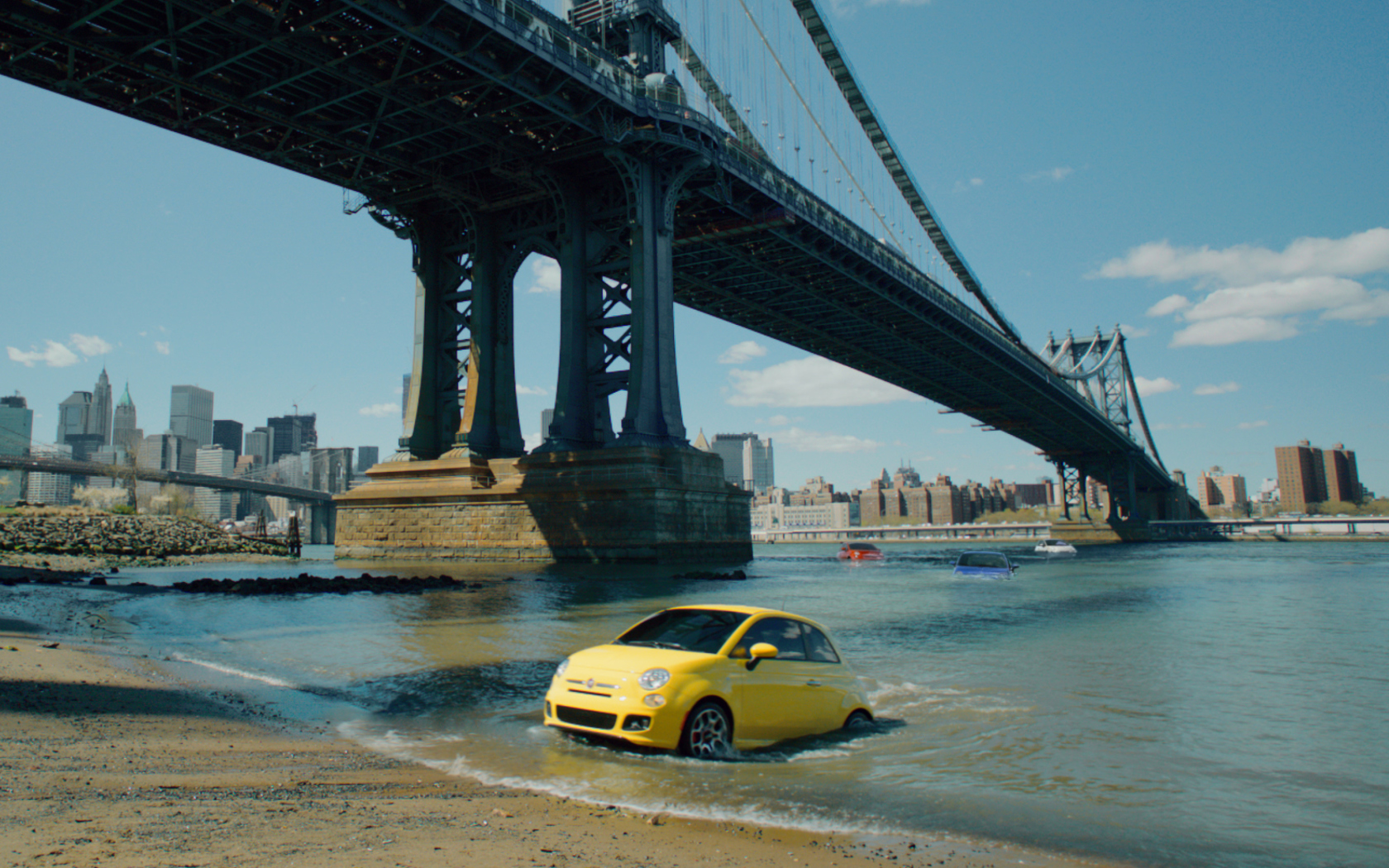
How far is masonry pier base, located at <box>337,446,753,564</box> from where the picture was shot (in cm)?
3238

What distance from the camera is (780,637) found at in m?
7.81

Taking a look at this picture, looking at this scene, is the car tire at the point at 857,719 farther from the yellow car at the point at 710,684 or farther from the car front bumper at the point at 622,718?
the car front bumper at the point at 622,718

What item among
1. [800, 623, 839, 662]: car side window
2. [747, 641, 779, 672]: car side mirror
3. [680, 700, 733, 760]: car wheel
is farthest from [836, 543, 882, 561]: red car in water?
[680, 700, 733, 760]: car wheel

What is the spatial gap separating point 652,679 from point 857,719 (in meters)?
2.51

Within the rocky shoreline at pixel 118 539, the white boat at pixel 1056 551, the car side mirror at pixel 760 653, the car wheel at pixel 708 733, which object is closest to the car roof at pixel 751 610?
the car side mirror at pixel 760 653

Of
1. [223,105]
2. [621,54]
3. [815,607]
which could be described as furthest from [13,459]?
[815,607]

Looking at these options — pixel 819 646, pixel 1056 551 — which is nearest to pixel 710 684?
pixel 819 646

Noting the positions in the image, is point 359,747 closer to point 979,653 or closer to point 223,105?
point 979,653

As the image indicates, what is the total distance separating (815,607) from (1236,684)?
1065 centimetres

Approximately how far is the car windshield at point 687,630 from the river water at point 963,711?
1006 mm

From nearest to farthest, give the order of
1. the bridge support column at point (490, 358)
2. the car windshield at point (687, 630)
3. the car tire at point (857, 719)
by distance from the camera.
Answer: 1. the car windshield at point (687, 630)
2. the car tire at point (857, 719)
3. the bridge support column at point (490, 358)

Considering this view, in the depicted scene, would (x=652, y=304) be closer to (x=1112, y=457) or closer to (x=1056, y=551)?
(x=1056, y=551)

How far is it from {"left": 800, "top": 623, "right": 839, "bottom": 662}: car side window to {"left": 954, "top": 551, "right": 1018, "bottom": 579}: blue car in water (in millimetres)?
26048

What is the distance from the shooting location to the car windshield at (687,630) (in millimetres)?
7445
